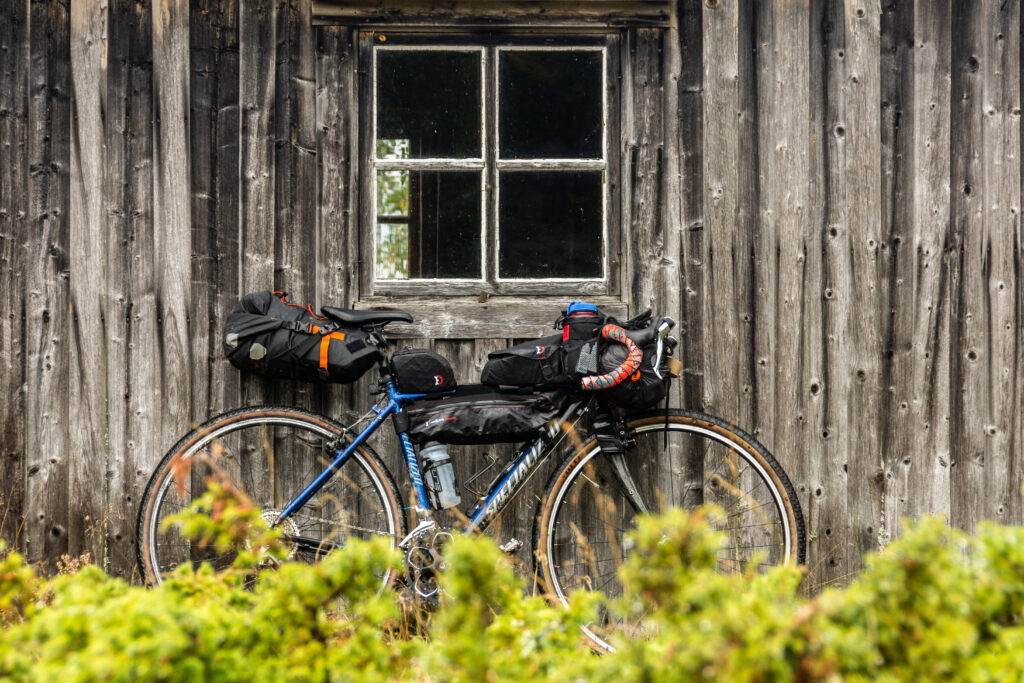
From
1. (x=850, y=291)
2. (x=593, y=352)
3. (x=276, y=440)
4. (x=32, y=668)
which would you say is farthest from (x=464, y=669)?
(x=850, y=291)

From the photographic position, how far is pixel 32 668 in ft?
4.11

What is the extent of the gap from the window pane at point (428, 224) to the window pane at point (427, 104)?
112 millimetres

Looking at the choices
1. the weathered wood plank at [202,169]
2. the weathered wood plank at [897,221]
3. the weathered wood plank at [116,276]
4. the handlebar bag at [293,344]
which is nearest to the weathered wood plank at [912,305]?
the weathered wood plank at [897,221]

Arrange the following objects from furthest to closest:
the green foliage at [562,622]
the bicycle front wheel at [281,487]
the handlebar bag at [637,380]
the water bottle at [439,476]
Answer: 1. the bicycle front wheel at [281,487]
2. the water bottle at [439,476]
3. the handlebar bag at [637,380]
4. the green foliage at [562,622]

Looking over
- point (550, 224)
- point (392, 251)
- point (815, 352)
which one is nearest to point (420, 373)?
point (392, 251)

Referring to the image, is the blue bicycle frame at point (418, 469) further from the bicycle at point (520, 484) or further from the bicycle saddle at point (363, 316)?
the bicycle saddle at point (363, 316)

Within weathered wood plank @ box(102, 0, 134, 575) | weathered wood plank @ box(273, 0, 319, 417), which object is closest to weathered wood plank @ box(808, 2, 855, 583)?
weathered wood plank @ box(273, 0, 319, 417)

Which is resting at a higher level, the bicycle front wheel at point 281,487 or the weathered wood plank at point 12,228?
the weathered wood plank at point 12,228

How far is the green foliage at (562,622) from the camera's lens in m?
1.12

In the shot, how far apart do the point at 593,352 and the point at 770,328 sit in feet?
3.04

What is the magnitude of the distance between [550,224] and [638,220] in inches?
15.2

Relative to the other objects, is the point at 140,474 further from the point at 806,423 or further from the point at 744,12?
the point at 744,12

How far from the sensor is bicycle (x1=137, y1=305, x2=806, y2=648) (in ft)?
9.14

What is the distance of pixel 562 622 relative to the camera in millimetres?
1579
